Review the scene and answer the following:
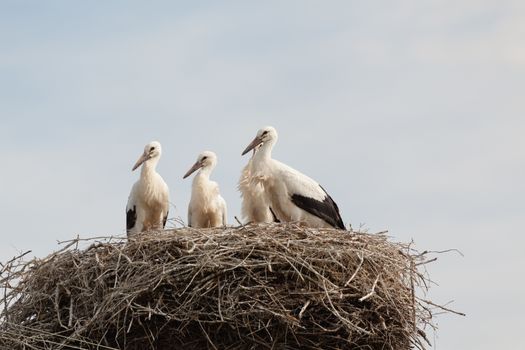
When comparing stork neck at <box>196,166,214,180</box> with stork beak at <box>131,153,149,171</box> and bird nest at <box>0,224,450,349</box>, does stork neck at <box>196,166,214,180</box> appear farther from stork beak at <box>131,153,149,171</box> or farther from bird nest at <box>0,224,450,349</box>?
bird nest at <box>0,224,450,349</box>

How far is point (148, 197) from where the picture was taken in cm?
1118

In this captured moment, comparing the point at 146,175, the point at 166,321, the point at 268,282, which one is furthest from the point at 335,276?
the point at 146,175

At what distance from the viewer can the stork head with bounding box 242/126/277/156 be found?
10.6m

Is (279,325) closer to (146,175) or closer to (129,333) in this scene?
(129,333)

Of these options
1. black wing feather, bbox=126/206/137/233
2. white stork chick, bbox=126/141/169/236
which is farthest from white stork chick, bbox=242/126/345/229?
black wing feather, bbox=126/206/137/233

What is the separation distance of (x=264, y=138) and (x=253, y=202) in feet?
2.04

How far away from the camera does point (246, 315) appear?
7.83 metres

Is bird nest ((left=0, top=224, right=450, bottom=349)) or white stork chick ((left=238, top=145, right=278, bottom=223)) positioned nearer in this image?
bird nest ((left=0, top=224, right=450, bottom=349))

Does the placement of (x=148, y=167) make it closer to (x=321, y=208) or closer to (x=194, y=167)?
(x=194, y=167)

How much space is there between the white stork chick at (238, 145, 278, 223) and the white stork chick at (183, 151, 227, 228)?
1.74 feet

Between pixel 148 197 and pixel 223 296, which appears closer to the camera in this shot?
pixel 223 296

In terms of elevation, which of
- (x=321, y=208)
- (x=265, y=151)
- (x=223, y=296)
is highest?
(x=265, y=151)

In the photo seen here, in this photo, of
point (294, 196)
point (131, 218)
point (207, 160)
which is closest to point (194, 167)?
point (207, 160)

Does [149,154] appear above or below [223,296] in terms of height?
above
